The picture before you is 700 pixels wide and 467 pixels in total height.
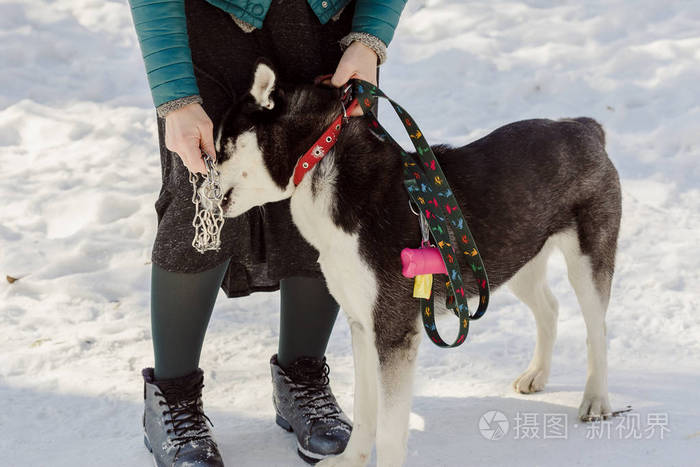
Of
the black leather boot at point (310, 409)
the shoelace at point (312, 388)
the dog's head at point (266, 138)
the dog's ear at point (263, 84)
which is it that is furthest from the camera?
the shoelace at point (312, 388)

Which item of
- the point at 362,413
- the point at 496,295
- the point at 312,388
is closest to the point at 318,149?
the point at 362,413

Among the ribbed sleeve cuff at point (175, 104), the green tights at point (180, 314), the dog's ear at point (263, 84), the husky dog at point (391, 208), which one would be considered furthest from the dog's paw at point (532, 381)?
the ribbed sleeve cuff at point (175, 104)

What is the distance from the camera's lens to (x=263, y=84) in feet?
7.09

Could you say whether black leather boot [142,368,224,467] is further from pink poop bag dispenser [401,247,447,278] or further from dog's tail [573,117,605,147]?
dog's tail [573,117,605,147]

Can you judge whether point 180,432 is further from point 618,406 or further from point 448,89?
point 448,89

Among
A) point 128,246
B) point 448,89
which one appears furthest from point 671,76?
point 128,246

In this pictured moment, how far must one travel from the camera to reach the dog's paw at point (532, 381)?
3.24 meters

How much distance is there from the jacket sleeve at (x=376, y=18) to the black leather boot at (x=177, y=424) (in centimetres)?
140

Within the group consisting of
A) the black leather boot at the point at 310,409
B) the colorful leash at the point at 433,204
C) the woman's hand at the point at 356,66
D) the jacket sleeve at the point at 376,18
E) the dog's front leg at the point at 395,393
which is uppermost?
the jacket sleeve at the point at 376,18

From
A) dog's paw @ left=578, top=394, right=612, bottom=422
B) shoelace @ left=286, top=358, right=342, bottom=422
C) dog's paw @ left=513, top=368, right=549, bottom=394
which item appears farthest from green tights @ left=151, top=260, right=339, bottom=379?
dog's paw @ left=578, top=394, right=612, bottom=422

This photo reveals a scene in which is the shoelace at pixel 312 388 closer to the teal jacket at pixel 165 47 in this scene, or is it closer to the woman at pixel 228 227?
the woman at pixel 228 227

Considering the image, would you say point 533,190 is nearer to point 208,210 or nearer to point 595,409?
point 595,409

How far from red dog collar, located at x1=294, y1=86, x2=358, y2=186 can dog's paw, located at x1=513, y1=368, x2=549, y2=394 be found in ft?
4.97

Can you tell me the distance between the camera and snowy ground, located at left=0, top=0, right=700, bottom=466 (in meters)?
2.96
